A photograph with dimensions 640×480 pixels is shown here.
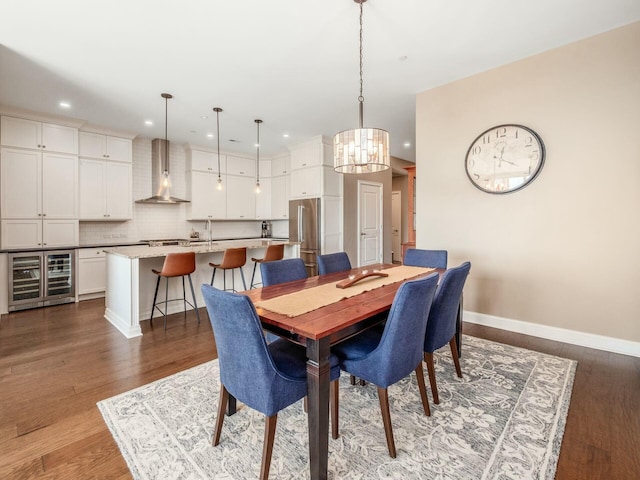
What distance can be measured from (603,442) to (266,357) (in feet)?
6.27

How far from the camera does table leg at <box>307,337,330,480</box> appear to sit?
1345 millimetres

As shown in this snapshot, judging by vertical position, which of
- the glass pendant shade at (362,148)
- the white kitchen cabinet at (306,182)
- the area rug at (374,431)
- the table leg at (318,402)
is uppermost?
the white kitchen cabinet at (306,182)

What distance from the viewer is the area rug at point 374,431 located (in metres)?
1.53

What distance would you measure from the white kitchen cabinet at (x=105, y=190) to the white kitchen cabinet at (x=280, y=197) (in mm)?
2787

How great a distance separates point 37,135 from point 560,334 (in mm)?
7087

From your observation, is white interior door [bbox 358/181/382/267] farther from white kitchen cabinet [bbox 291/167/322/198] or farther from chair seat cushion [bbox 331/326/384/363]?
chair seat cushion [bbox 331/326/384/363]

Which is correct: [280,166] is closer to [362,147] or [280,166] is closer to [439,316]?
[362,147]

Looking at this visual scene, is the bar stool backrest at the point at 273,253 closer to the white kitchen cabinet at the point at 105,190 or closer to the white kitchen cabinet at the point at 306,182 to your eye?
the white kitchen cabinet at the point at 306,182

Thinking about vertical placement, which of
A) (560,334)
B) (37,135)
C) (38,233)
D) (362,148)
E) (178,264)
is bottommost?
(560,334)

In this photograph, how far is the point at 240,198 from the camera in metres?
6.86

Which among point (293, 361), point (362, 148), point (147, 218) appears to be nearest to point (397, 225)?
point (147, 218)

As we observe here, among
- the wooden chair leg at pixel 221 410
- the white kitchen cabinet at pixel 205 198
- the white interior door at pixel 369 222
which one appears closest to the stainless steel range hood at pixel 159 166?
the white kitchen cabinet at pixel 205 198

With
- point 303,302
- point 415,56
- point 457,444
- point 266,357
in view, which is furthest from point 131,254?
point 415,56

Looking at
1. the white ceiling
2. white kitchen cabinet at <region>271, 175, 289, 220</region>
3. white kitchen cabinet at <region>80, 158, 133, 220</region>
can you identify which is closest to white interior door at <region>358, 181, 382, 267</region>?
white kitchen cabinet at <region>271, 175, 289, 220</region>
